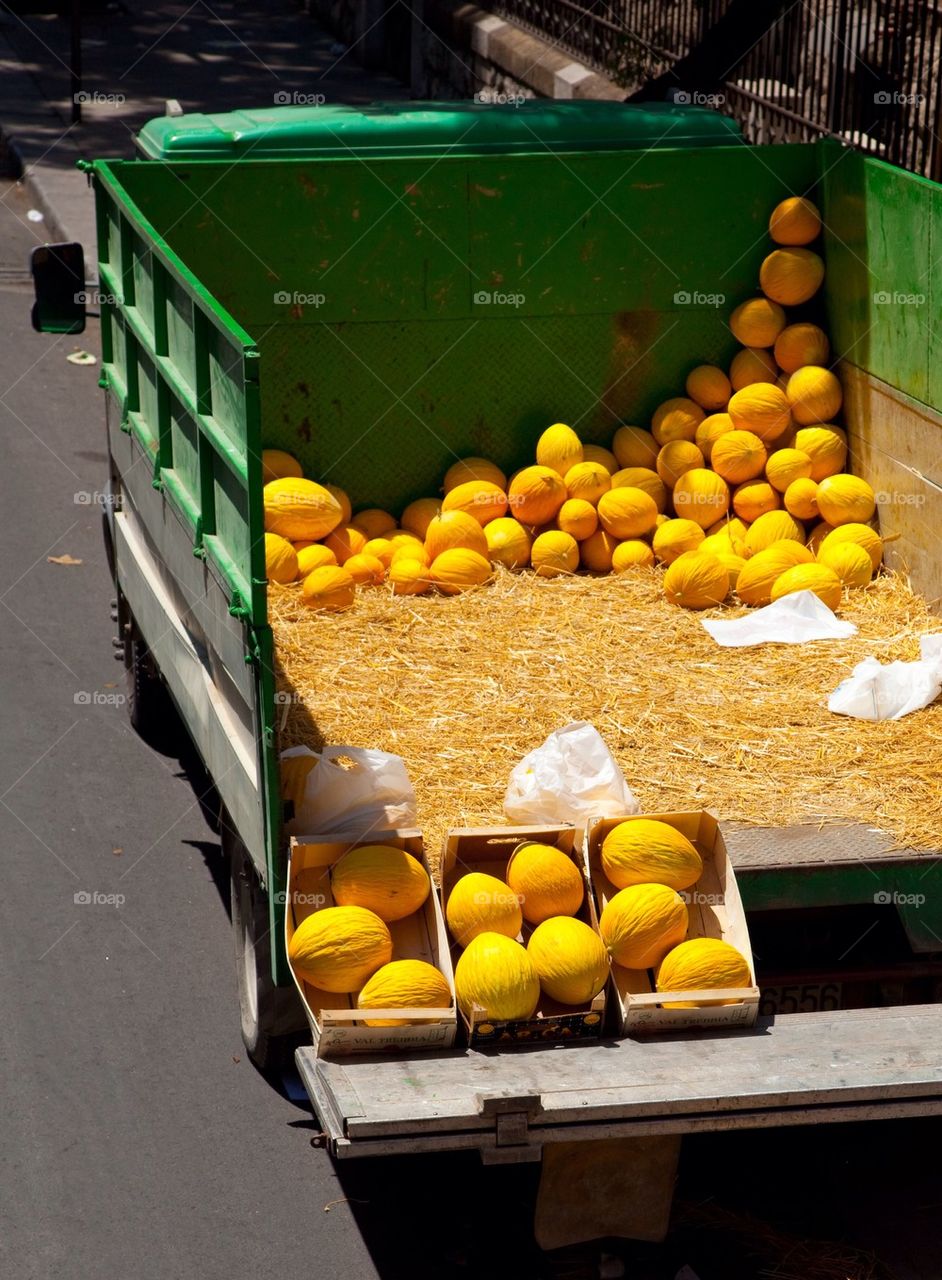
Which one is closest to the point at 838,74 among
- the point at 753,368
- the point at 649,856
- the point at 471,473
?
the point at 753,368

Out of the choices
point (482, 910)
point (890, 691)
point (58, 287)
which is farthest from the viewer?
point (58, 287)

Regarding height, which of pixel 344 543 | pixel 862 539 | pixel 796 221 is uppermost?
pixel 796 221

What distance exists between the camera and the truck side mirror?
20.7ft

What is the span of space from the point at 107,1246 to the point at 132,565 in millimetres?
2862

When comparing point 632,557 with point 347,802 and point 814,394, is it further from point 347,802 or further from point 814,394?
point 347,802

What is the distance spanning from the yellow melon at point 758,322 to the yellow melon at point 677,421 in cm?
38

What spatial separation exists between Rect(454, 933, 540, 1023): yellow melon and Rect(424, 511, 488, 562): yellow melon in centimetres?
299

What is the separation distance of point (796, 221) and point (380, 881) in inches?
164

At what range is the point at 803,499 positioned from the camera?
7055 mm

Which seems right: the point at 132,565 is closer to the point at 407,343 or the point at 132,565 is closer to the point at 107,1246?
the point at 407,343

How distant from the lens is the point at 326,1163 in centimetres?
489

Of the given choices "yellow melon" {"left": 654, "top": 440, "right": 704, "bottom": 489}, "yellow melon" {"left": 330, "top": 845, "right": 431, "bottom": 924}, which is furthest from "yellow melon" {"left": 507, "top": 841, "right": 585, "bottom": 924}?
"yellow melon" {"left": 654, "top": 440, "right": 704, "bottom": 489}

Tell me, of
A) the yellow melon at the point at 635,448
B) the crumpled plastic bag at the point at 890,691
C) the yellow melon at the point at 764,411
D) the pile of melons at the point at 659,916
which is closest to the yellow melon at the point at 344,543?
the yellow melon at the point at 635,448

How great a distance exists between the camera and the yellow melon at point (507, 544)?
707 cm
